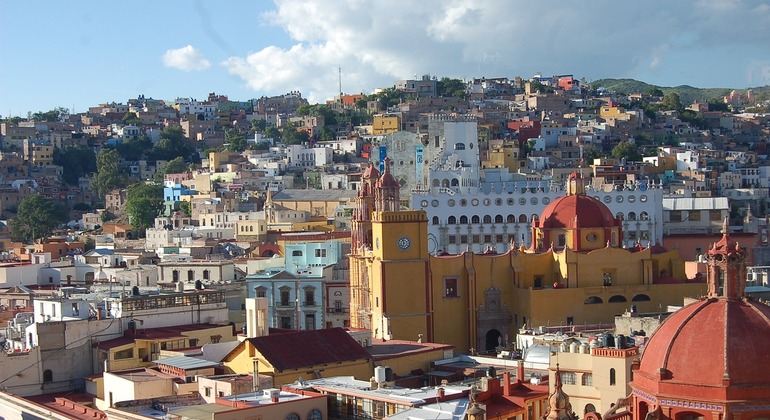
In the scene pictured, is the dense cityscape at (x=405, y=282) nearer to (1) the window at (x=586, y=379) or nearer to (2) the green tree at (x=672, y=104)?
(1) the window at (x=586, y=379)

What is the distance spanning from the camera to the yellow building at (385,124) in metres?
134

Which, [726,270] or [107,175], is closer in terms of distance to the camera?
[726,270]

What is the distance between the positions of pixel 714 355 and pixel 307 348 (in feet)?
59.8

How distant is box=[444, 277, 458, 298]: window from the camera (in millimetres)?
56719

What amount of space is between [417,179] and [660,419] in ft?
242

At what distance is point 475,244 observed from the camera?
7444 cm

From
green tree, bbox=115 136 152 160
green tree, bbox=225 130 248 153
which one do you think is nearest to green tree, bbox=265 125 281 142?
green tree, bbox=225 130 248 153

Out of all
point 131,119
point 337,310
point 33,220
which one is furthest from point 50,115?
point 337,310

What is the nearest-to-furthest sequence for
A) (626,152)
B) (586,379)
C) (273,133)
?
(586,379)
(626,152)
(273,133)

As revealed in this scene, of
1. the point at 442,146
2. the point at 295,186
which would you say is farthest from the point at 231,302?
the point at 295,186

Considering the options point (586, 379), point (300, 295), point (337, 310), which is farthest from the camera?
Result: point (337, 310)

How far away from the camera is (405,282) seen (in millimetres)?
55062

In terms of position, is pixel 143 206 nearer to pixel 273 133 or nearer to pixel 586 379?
pixel 273 133

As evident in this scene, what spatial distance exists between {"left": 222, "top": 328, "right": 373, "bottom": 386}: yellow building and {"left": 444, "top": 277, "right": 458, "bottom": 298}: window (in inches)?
594
